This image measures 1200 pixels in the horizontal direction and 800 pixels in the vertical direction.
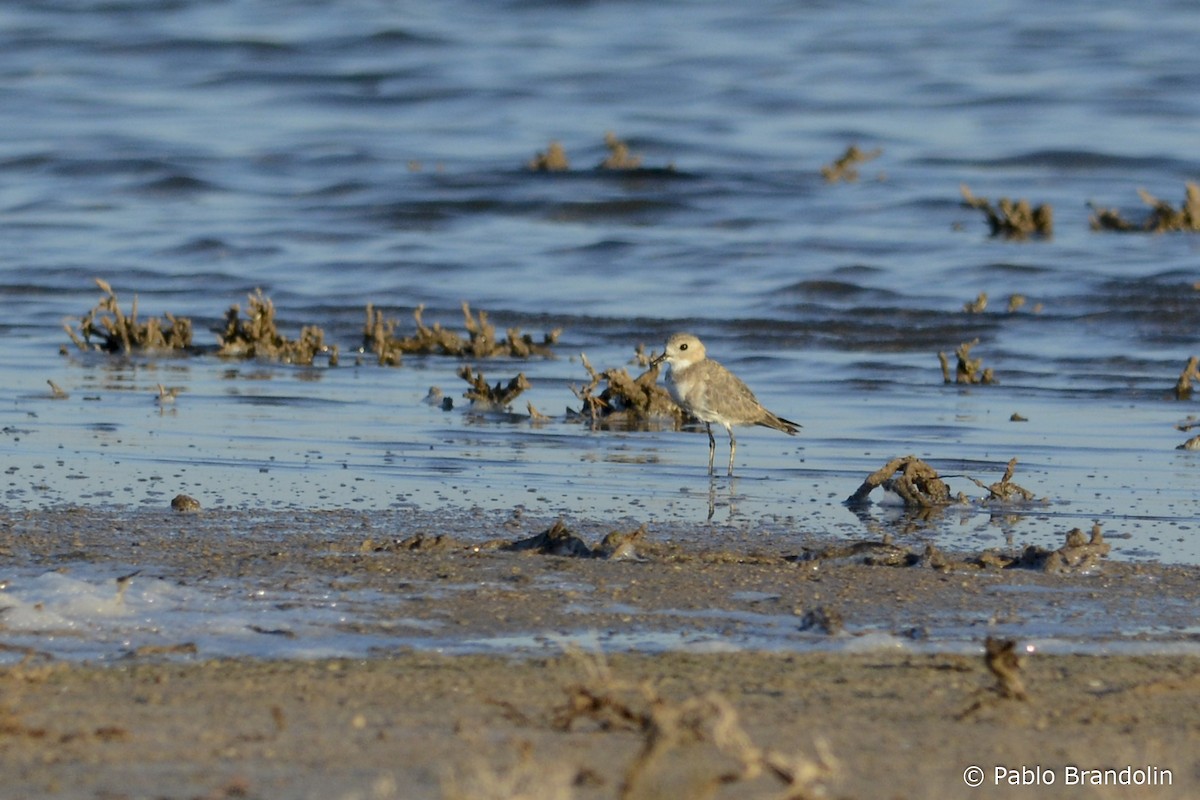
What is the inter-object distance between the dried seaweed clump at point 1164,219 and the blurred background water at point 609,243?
0.35 m

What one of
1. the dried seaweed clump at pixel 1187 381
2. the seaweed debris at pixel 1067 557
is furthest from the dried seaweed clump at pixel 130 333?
the seaweed debris at pixel 1067 557

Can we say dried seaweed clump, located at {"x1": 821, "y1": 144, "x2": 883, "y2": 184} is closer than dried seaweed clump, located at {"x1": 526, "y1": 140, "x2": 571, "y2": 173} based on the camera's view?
Yes

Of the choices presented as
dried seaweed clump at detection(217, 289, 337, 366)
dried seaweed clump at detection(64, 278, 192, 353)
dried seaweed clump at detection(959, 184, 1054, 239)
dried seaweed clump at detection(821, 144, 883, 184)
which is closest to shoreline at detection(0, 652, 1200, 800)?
dried seaweed clump at detection(217, 289, 337, 366)

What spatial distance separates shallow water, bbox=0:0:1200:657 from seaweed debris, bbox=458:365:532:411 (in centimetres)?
13

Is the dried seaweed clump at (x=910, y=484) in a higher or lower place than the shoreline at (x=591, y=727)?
higher

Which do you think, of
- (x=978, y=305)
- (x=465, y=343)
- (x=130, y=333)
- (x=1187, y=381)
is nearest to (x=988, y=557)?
(x=1187, y=381)

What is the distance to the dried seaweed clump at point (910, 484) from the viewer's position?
21.8 ft

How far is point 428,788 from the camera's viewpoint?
10.9 ft

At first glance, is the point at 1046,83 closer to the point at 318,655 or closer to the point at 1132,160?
the point at 1132,160

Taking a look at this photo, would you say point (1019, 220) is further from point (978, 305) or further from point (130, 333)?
point (130, 333)

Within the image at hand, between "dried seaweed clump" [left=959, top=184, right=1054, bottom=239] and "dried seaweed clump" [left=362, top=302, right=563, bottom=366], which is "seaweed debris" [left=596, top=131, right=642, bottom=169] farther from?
"dried seaweed clump" [left=362, top=302, right=563, bottom=366]

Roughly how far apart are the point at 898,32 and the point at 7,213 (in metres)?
16.0

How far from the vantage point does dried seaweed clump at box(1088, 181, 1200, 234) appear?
53.7 feet

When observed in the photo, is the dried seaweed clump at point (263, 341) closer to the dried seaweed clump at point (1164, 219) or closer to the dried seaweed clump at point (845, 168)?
the dried seaweed clump at point (1164, 219)
